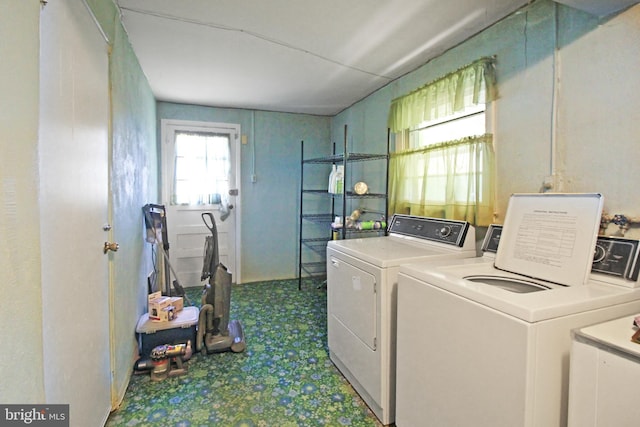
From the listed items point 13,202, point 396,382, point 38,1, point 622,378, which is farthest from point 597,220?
point 38,1

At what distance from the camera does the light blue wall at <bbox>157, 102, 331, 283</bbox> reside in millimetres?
4047

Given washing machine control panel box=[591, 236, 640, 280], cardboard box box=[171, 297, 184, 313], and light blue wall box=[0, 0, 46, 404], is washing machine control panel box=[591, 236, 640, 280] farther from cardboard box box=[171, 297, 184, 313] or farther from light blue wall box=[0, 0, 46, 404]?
cardboard box box=[171, 297, 184, 313]

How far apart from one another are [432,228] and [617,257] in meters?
0.97

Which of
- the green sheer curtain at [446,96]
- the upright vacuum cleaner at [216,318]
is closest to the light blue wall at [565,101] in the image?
the green sheer curtain at [446,96]

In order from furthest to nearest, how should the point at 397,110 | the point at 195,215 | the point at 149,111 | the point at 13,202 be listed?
the point at 195,215, the point at 149,111, the point at 397,110, the point at 13,202

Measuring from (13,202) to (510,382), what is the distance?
1531 mm

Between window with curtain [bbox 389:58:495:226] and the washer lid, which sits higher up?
window with curtain [bbox 389:58:495:226]

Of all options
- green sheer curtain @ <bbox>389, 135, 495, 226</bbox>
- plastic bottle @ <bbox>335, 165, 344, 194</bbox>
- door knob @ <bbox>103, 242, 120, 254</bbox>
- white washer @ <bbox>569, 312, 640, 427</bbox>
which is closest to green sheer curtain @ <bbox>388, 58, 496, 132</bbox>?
green sheer curtain @ <bbox>389, 135, 495, 226</bbox>

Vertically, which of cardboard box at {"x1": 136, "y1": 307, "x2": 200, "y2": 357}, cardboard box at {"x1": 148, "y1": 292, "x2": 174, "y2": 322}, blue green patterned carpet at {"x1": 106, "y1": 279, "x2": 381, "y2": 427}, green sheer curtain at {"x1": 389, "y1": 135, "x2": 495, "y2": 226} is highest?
green sheer curtain at {"x1": 389, "y1": 135, "x2": 495, "y2": 226}

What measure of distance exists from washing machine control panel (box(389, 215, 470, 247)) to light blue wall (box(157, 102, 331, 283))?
2.06 meters

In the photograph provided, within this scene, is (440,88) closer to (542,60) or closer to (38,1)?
(542,60)

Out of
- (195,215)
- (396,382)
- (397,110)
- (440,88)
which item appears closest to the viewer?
(396,382)

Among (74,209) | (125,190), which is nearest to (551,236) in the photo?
(74,209)

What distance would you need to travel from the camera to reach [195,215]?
153 inches
